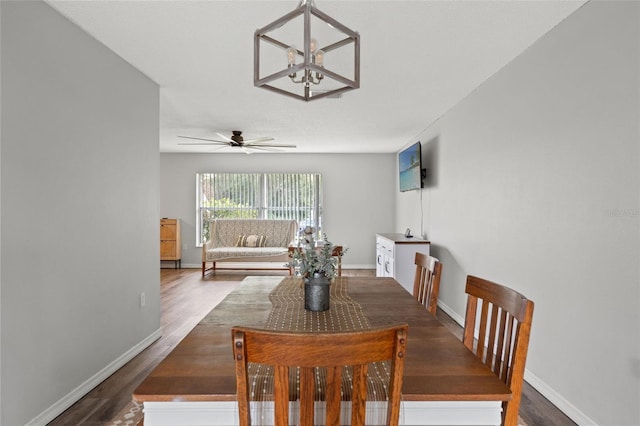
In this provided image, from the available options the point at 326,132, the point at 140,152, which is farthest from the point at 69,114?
the point at 326,132

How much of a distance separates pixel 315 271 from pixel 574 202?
5.29 ft

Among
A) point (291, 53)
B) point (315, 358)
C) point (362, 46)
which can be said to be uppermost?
point (362, 46)

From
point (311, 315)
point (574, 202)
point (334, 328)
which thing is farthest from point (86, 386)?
point (574, 202)

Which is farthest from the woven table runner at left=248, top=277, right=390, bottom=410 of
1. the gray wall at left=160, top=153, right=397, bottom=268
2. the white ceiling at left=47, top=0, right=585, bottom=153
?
the gray wall at left=160, top=153, right=397, bottom=268

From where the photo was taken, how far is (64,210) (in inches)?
90.0

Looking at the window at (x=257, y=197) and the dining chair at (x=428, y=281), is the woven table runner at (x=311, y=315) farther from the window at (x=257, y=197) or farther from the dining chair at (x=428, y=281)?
the window at (x=257, y=197)

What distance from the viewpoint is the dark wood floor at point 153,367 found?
2191 mm

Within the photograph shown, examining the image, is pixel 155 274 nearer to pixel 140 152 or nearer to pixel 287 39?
pixel 140 152

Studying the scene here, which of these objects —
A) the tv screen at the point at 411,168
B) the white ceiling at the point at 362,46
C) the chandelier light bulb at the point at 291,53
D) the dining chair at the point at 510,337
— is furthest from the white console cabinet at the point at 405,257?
the chandelier light bulb at the point at 291,53

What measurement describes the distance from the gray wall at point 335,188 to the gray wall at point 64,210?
15.6ft

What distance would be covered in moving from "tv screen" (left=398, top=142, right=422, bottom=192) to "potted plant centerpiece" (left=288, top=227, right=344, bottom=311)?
12.0 feet

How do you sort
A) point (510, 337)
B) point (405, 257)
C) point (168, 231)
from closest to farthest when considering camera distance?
point (510, 337), point (405, 257), point (168, 231)

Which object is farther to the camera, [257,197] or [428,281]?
[257,197]

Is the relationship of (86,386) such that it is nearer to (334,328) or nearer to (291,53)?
(334,328)
